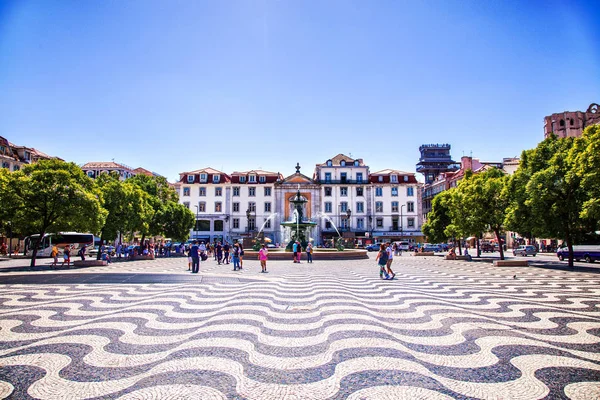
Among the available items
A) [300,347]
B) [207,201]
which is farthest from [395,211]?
[300,347]

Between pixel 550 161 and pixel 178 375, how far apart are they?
80.5ft

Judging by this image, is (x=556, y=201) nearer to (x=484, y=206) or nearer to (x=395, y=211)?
(x=484, y=206)

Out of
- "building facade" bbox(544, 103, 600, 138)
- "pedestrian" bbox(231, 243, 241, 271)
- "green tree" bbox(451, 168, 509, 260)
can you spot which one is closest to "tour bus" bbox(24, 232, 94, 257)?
"pedestrian" bbox(231, 243, 241, 271)

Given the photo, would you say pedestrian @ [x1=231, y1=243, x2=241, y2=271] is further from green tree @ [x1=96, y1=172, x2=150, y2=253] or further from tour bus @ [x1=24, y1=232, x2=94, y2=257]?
tour bus @ [x1=24, y1=232, x2=94, y2=257]

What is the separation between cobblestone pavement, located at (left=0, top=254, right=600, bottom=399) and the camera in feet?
13.1

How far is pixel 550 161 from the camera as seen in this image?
71.1 feet

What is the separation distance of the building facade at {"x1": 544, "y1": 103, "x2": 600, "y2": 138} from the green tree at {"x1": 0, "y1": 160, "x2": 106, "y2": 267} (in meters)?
56.4

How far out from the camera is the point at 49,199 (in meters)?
19.6

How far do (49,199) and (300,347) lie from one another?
1994cm

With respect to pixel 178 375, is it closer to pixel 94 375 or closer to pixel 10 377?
pixel 94 375

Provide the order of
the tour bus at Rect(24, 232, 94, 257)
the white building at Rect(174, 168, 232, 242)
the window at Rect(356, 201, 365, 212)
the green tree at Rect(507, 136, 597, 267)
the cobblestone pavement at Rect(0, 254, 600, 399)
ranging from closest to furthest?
the cobblestone pavement at Rect(0, 254, 600, 399) < the green tree at Rect(507, 136, 597, 267) < the tour bus at Rect(24, 232, 94, 257) < the white building at Rect(174, 168, 232, 242) < the window at Rect(356, 201, 365, 212)

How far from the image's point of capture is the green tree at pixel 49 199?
19.3 m

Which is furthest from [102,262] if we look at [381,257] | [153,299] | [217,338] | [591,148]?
[591,148]

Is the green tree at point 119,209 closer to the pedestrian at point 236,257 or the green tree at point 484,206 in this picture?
the pedestrian at point 236,257
